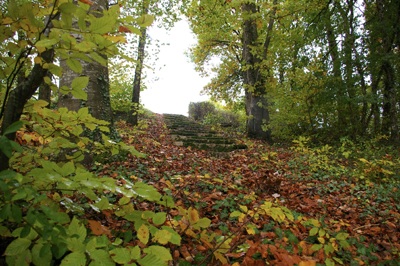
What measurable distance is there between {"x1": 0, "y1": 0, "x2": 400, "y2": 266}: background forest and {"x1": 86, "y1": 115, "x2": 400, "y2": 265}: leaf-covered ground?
0.06 feet

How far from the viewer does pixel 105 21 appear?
29.0 inches

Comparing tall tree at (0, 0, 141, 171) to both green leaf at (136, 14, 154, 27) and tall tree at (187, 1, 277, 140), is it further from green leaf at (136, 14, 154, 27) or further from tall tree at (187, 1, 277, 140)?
tall tree at (187, 1, 277, 140)

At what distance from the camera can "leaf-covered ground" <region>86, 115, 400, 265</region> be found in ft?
4.76

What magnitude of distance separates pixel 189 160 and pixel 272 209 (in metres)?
2.89

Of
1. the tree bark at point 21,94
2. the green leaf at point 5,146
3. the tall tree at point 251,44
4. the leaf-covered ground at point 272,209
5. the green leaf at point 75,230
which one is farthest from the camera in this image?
the tall tree at point 251,44

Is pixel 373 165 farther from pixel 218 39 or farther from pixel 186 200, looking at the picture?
pixel 218 39

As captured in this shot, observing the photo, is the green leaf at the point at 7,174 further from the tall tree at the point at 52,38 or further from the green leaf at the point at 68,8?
the green leaf at the point at 68,8

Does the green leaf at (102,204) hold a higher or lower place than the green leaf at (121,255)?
higher

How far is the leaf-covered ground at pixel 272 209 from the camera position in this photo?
1452mm

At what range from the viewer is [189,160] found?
412 cm

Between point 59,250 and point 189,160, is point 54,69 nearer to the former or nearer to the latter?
point 59,250

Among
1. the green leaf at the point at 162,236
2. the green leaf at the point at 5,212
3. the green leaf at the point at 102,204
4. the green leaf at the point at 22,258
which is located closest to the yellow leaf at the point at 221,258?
the green leaf at the point at 162,236

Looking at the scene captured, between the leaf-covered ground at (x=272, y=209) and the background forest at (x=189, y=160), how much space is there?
2 cm

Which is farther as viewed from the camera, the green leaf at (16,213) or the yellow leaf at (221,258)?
the yellow leaf at (221,258)
